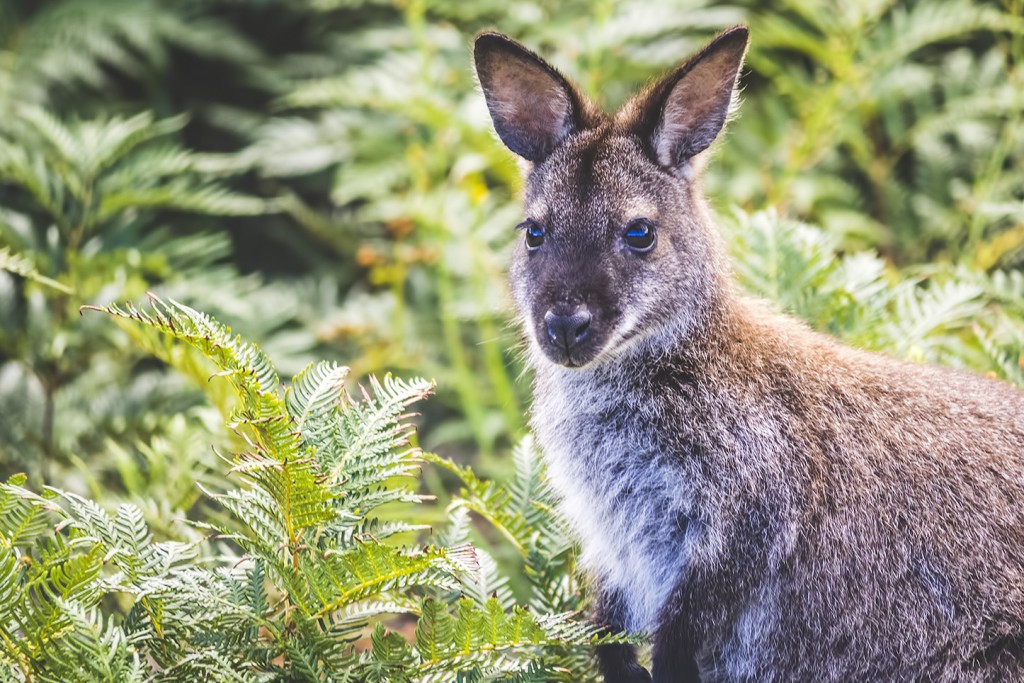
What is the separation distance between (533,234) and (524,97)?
488mm

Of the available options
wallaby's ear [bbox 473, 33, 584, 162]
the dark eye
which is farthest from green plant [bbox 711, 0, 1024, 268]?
the dark eye

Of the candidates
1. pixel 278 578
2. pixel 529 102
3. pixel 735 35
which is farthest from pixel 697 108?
pixel 278 578

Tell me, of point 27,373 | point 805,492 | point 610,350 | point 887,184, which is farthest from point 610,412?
point 887,184

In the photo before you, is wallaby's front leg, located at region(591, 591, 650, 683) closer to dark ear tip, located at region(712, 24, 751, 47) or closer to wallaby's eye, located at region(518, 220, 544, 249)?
wallaby's eye, located at region(518, 220, 544, 249)

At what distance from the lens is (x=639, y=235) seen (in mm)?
3648

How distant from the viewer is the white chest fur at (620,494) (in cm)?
341

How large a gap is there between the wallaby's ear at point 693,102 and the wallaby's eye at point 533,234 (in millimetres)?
461

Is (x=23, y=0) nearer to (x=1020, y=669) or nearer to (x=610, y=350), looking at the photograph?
(x=610, y=350)

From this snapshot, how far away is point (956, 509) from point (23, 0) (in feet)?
22.2

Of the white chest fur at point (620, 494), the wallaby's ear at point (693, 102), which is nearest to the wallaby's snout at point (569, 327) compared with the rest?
the white chest fur at point (620, 494)

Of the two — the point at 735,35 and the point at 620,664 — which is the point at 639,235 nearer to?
the point at 735,35

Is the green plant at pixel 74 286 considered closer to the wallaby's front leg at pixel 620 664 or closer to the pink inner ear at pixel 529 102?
the pink inner ear at pixel 529 102

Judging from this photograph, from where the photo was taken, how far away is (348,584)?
9.73ft

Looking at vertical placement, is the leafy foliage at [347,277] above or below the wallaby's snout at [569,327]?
below
